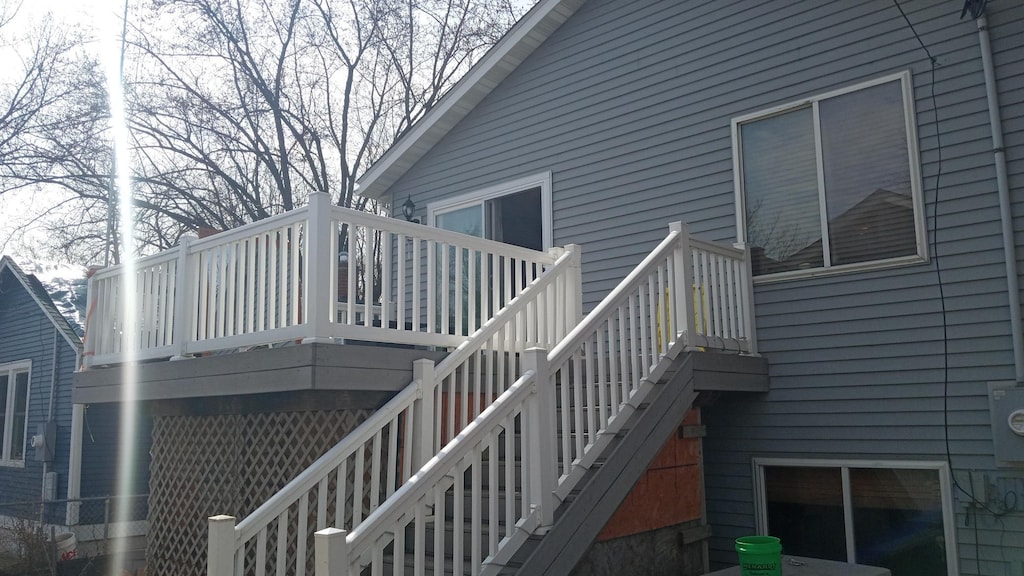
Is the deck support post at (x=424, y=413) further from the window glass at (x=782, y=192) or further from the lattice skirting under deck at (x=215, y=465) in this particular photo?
the window glass at (x=782, y=192)

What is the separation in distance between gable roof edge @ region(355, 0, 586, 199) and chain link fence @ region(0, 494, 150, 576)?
5460 mm

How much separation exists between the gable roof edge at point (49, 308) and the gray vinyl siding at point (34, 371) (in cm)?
18

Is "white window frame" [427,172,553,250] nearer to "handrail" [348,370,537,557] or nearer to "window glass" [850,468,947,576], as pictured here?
"window glass" [850,468,947,576]

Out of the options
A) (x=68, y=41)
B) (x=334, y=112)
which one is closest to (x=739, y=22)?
(x=334, y=112)

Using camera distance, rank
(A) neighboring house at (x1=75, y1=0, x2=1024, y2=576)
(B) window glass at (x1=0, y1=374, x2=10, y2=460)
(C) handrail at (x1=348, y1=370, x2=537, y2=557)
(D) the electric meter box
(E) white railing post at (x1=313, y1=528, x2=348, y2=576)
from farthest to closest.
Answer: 1. (B) window glass at (x1=0, y1=374, x2=10, y2=460)
2. (D) the electric meter box
3. (A) neighboring house at (x1=75, y1=0, x2=1024, y2=576)
4. (C) handrail at (x1=348, y1=370, x2=537, y2=557)
5. (E) white railing post at (x1=313, y1=528, x2=348, y2=576)

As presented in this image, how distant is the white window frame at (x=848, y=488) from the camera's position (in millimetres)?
5488

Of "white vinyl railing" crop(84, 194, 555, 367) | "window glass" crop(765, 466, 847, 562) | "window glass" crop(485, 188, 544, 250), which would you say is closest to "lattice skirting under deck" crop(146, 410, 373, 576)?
"white vinyl railing" crop(84, 194, 555, 367)

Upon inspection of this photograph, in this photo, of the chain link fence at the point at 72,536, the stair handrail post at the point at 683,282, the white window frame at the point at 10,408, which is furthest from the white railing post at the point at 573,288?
the white window frame at the point at 10,408

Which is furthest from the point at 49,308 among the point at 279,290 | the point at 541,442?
the point at 541,442

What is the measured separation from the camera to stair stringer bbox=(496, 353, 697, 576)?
4.09 meters

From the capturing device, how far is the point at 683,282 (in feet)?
18.5

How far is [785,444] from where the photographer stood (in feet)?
20.7

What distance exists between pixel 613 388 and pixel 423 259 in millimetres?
5309

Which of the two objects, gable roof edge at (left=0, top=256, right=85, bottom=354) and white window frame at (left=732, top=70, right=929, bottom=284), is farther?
gable roof edge at (left=0, top=256, right=85, bottom=354)
